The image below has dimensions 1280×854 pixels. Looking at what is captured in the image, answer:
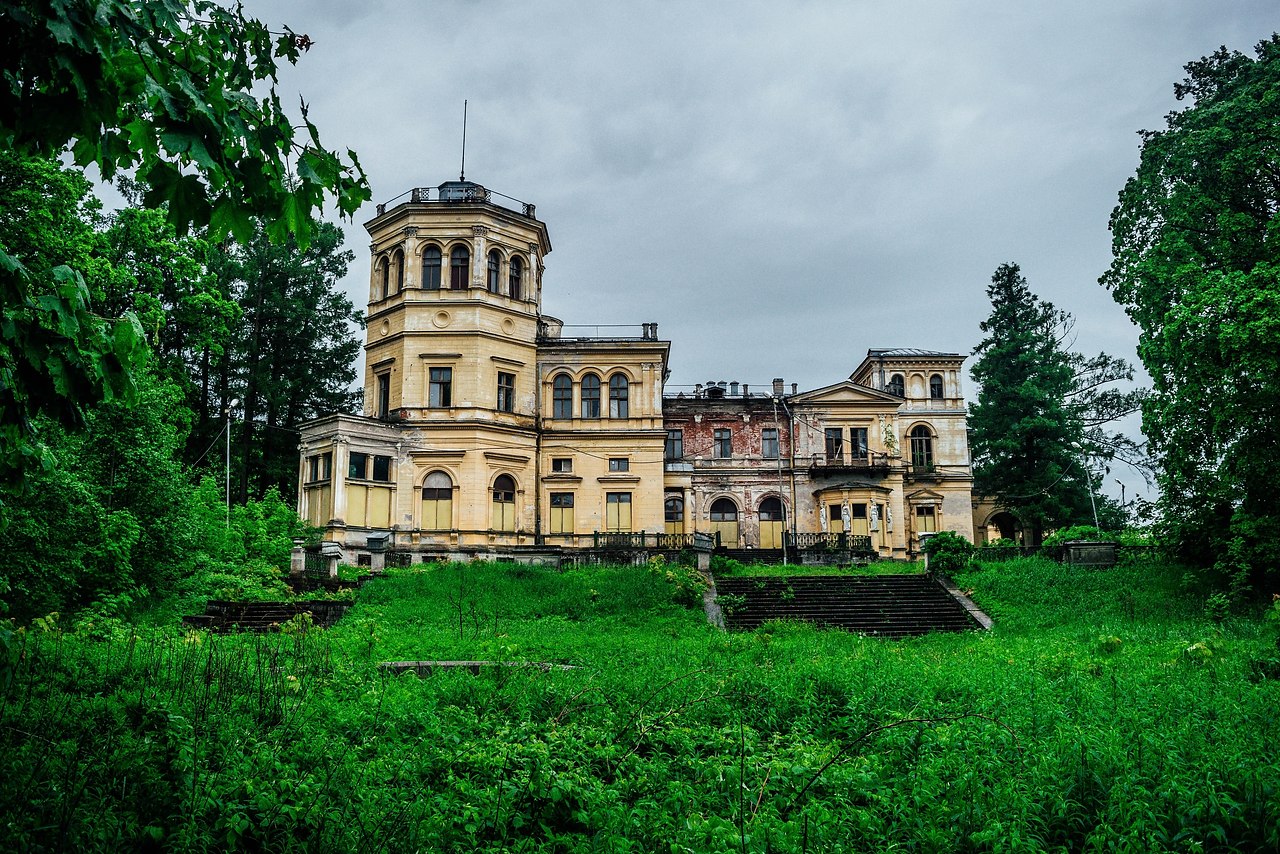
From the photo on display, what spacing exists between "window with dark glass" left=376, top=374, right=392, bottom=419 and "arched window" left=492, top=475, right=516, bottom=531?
5.38m

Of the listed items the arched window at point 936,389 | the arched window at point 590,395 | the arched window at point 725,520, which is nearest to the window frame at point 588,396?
the arched window at point 590,395

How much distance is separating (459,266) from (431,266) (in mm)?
1134

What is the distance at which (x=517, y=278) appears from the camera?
1522 inches

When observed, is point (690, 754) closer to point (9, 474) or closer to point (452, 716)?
point (452, 716)

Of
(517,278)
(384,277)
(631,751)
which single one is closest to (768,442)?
(517,278)

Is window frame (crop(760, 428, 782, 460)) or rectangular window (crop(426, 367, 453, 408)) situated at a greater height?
rectangular window (crop(426, 367, 453, 408))

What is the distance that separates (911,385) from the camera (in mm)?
47562

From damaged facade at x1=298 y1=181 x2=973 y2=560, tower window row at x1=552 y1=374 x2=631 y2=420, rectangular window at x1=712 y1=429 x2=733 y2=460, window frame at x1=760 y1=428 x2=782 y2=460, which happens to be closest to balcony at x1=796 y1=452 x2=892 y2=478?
damaged facade at x1=298 y1=181 x2=973 y2=560

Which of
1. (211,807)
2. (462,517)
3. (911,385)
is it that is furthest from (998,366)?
(211,807)

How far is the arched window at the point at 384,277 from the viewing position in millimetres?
38000

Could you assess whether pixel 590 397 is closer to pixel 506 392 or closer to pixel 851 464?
pixel 506 392

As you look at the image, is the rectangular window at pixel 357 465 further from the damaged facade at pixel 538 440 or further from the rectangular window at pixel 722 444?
the rectangular window at pixel 722 444

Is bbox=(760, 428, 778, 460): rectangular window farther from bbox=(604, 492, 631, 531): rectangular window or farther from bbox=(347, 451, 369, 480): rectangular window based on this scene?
bbox=(347, 451, 369, 480): rectangular window

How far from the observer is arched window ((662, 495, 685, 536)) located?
42.9m
